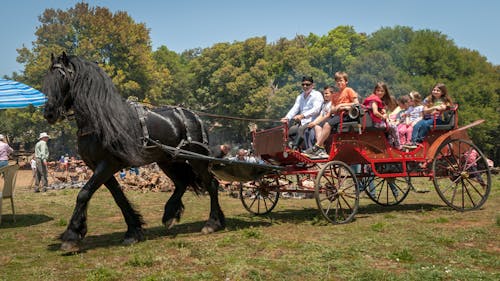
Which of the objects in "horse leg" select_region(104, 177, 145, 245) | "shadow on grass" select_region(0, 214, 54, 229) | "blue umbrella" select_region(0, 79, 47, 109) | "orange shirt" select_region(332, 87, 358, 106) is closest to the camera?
"horse leg" select_region(104, 177, 145, 245)

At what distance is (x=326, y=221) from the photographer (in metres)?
8.09

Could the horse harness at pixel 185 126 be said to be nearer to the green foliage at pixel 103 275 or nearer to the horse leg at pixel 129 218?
the horse leg at pixel 129 218

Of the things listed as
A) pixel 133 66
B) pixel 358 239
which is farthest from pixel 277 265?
pixel 133 66

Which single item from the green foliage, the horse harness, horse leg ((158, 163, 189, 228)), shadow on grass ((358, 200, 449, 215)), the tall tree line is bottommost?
the green foliage

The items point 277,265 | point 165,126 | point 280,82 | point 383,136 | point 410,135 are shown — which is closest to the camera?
point 277,265

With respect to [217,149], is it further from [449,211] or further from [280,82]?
[280,82]

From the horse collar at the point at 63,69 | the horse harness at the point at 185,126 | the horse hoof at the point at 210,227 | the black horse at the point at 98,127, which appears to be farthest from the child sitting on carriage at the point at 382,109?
the horse collar at the point at 63,69

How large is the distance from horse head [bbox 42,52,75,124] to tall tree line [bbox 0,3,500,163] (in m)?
34.3

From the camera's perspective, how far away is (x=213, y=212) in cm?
795

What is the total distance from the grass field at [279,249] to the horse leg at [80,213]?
18cm

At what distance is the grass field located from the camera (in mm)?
5039

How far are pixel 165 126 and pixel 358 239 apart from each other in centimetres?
329

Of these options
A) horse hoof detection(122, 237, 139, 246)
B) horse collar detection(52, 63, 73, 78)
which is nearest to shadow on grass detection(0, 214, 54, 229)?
horse hoof detection(122, 237, 139, 246)

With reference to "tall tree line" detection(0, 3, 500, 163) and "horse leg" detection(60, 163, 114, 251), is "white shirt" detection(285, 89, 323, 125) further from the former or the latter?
"tall tree line" detection(0, 3, 500, 163)
